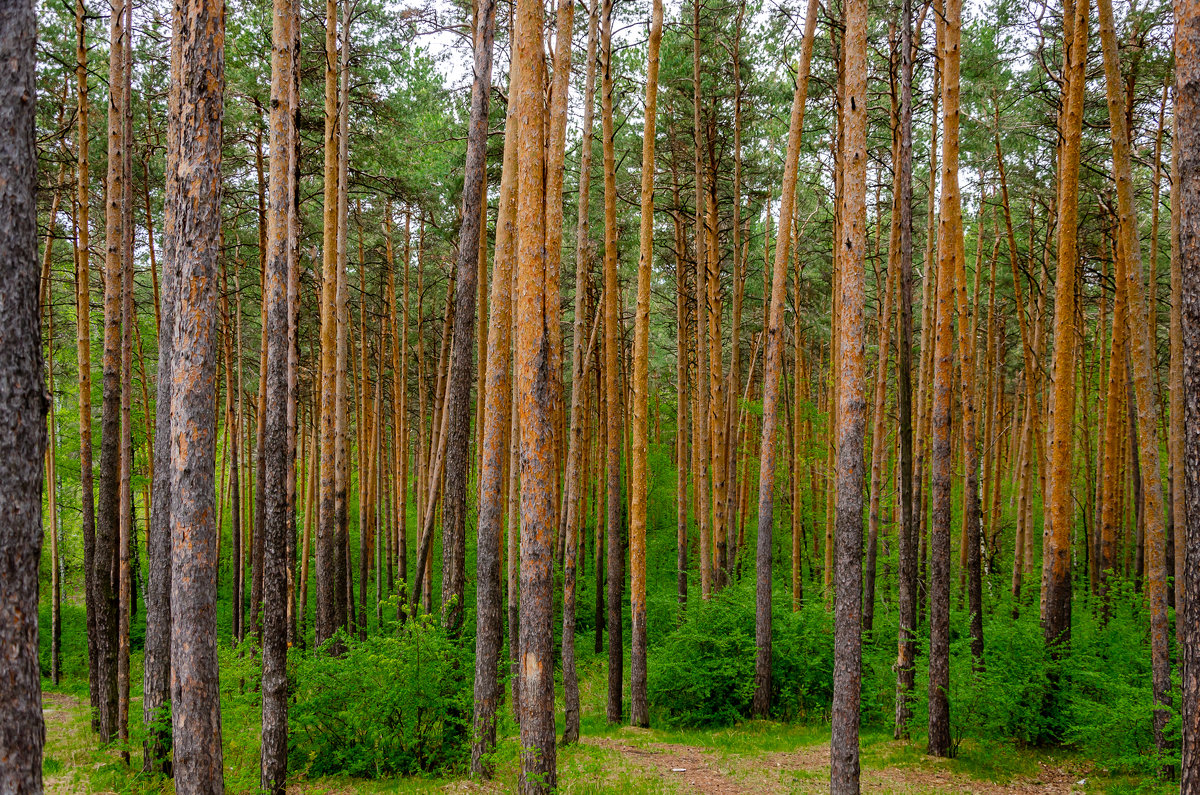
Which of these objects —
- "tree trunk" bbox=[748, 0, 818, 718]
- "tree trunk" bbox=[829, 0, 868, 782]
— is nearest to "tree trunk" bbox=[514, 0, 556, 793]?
"tree trunk" bbox=[829, 0, 868, 782]

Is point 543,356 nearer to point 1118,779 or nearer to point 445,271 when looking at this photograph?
point 1118,779

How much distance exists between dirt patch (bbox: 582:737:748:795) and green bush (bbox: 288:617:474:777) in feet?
7.88

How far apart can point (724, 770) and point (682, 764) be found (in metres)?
0.56

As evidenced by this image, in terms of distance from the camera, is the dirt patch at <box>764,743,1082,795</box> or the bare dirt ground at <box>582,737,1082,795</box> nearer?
the dirt patch at <box>764,743,1082,795</box>

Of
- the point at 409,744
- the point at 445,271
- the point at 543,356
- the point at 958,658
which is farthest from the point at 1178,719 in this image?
the point at 445,271

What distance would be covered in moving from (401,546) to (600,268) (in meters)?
9.22

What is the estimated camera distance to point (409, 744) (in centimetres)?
860

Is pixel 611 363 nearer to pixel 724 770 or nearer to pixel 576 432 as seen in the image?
pixel 576 432

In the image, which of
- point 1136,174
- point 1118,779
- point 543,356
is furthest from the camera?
point 1136,174

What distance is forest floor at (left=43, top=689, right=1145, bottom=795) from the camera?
7918 millimetres

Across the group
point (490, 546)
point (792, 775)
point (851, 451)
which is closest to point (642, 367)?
point (490, 546)

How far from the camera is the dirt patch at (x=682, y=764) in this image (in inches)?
325

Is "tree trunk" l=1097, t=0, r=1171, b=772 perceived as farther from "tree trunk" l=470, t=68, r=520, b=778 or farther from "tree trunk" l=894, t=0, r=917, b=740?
"tree trunk" l=470, t=68, r=520, b=778

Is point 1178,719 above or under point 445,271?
under
